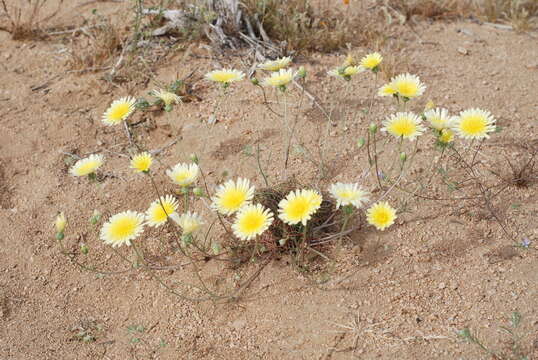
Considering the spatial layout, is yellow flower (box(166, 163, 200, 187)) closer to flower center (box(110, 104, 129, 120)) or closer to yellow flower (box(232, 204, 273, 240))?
yellow flower (box(232, 204, 273, 240))

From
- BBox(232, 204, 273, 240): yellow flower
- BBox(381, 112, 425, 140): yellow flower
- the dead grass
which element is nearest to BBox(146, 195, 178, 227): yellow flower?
BBox(232, 204, 273, 240): yellow flower

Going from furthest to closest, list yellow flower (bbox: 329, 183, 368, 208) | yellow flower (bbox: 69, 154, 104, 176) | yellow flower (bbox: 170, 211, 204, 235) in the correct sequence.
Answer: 1. yellow flower (bbox: 69, 154, 104, 176)
2. yellow flower (bbox: 170, 211, 204, 235)
3. yellow flower (bbox: 329, 183, 368, 208)

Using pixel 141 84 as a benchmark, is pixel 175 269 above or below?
below

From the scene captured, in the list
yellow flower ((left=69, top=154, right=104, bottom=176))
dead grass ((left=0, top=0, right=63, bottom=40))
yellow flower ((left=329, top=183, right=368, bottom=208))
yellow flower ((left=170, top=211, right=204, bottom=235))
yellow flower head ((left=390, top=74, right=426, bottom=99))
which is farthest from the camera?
dead grass ((left=0, top=0, right=63, bottom=40))

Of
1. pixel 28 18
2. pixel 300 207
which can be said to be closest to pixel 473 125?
pixel 300 207

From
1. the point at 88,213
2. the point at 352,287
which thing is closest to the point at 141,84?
the point at 88,213

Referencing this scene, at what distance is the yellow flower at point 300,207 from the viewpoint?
1917 mm

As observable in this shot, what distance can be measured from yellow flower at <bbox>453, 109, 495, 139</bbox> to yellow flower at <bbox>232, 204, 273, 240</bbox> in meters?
0.86

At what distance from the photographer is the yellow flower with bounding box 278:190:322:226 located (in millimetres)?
1917

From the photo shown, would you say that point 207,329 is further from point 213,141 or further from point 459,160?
Result: point 459,160

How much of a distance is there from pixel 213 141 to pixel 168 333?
1127mm

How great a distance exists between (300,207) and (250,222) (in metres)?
0.20

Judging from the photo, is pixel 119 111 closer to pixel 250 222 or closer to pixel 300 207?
pixel 250 222

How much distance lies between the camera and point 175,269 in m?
2.35
